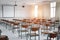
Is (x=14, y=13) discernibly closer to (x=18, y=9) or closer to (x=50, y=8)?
(x=18, y=9)

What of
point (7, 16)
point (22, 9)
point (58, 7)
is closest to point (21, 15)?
point (22, 9)

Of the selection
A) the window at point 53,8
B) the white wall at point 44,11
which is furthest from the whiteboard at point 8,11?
the window at point 53,8

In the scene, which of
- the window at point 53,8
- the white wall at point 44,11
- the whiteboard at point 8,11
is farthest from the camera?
the whiteboard at point 8,11

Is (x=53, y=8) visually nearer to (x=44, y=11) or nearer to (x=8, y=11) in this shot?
(x=44, y=11)

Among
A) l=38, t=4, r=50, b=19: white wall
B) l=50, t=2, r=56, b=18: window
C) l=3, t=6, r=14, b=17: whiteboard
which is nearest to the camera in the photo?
l=50, t=2, r=56, b=18: window

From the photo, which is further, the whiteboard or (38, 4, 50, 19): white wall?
the whiteboard

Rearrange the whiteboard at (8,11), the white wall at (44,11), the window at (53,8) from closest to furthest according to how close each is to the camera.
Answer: the window at (53,8), the white wall at (44,11), the whiteboard at (8,11)

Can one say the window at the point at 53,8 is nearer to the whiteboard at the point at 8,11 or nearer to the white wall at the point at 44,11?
the white wall at the point at 44,11

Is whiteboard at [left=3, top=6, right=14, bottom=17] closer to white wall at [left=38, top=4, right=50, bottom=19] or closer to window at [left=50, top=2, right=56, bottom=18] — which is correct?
white wall at [left=38, top=4, right=50, bottom=19]

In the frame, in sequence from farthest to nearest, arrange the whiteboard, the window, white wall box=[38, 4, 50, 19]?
the whiteboard
white wall box=[38, 4, 50, 19]
the window

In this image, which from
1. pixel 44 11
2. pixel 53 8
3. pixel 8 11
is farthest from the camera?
pixel 8 11

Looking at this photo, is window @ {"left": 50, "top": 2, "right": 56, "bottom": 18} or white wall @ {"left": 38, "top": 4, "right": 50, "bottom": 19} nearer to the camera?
window @ {"left": 50, "top": 2, "right": 56, "bottom": 18}

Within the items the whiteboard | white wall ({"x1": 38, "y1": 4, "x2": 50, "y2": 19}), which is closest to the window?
white wall ({"x1": 38, "y1": 4, "x2": 50, "y2": 19})

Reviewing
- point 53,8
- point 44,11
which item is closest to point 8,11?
point 44,11
